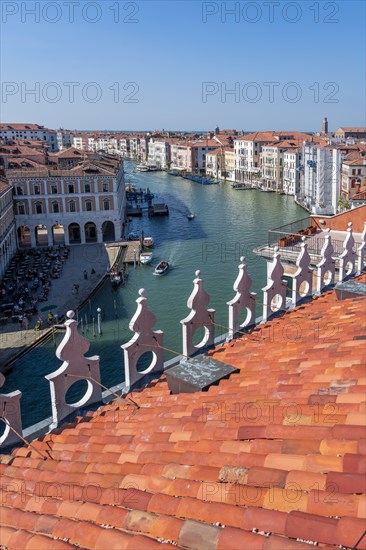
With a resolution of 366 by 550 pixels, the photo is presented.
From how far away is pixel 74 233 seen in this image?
160 feet

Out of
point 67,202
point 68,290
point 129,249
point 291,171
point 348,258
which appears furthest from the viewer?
point 291,171

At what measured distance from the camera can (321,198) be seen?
64312 millimetres

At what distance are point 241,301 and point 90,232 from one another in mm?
40654

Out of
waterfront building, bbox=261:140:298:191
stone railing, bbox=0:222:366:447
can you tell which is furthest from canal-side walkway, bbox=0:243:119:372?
waterfront building, bbox=261:140:298:191

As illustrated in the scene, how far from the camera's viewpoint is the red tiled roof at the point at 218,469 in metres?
3.04

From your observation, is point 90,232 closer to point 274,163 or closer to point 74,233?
point 74,233

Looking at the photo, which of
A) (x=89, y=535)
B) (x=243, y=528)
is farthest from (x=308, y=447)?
(x=89, y=535)

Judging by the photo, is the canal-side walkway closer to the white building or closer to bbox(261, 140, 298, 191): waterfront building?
the white building

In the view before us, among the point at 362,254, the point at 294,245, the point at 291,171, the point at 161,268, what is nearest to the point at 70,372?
the point at 362,254

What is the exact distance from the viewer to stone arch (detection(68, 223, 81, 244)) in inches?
1877

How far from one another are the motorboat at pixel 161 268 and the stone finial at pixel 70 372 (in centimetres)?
3089

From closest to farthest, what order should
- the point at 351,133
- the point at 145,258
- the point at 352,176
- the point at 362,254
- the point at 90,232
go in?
the point at 362,254 → the point at 145,258 → the point at 90,232 → the point at 352,176 → the point at 351,133

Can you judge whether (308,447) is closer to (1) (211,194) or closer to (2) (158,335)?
(2) (158,335)

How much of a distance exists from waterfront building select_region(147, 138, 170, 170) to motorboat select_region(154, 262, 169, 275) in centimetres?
9357
